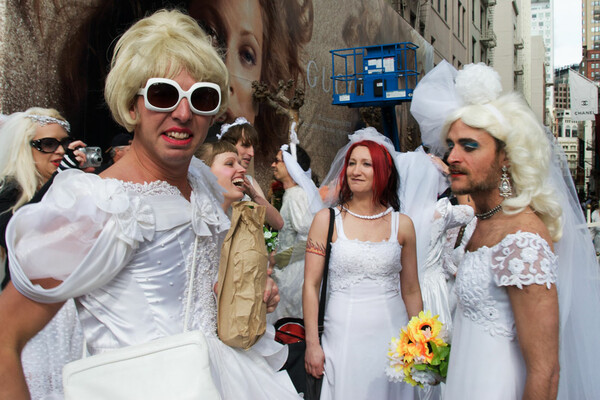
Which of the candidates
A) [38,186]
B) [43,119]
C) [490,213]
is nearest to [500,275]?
[490,213]

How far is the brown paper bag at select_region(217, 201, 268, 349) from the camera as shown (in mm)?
1894

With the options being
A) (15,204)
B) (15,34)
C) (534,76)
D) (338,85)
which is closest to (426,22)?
(338,85)

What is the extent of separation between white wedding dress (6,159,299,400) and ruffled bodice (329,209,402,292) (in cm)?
142

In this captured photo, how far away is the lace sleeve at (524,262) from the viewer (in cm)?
208

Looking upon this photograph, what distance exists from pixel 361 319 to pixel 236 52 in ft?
22.9

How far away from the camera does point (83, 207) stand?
161 centimetres

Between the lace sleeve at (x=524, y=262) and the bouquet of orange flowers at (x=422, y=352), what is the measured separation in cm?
52

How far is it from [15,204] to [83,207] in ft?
6.67

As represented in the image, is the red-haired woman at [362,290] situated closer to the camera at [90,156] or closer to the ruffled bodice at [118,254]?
the camera at [90,156]

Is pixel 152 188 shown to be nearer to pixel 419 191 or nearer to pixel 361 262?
pixel 361 262

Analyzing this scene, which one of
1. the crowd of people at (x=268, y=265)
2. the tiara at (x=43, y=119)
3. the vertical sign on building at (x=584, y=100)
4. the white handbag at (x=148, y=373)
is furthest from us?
the vertical sign on building at (x=584, y=100)

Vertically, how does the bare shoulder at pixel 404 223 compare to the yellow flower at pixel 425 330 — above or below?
above

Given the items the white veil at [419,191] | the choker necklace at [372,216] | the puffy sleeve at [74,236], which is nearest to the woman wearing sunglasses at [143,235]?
the puffy sleeve at [74,236]

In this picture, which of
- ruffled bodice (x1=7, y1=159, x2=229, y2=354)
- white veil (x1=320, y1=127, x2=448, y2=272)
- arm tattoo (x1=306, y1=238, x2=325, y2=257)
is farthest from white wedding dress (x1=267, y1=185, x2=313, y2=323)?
ruffled bodice (x1=7, y1=159, x2=229, y2=354)
